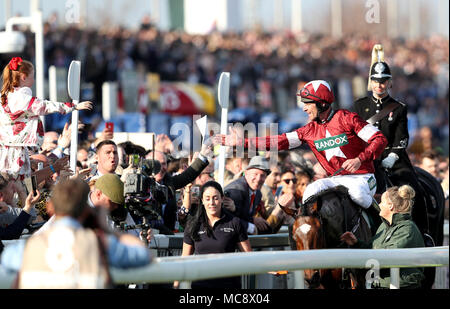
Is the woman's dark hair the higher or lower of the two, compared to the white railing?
higher

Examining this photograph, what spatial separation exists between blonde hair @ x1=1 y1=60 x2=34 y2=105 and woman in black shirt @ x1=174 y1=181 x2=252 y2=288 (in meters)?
1.59

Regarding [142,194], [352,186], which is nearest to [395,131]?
[352,186]

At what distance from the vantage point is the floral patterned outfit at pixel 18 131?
7957 millimetres

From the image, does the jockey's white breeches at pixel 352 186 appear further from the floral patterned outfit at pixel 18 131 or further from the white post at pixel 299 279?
the floral patterned outfit at pixel 18 131

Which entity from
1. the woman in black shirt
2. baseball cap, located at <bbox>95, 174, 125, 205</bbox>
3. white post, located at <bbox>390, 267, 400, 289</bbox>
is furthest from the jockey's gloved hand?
baseball cap, located at <bbox>95, 174, 125, 205</bbox>

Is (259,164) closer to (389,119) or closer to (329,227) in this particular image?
(389,119)

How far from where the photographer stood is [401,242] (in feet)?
24.6

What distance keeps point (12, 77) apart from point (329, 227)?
8.45 ft

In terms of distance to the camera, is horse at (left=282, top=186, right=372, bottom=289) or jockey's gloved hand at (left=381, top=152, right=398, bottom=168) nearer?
Result: horse at (left=282, top=186, right=372, bottom=289)

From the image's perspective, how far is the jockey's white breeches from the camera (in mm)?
7829

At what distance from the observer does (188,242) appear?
25.0 ft

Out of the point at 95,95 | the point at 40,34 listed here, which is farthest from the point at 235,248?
the point at 95,95

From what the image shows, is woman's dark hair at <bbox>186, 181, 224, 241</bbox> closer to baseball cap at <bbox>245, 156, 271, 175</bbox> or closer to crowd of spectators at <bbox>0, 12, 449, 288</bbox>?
crowd of spectators at <bbox>0, 12, 449, 288</bbox>

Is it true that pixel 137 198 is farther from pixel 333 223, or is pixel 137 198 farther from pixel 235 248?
pixel 333 223
